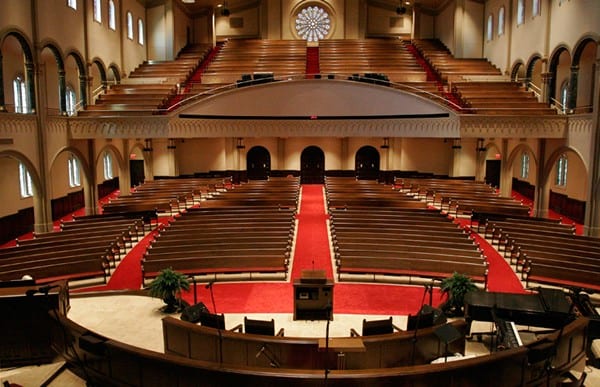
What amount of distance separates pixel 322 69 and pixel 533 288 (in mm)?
18498

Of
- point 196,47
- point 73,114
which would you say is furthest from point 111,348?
point 196,47

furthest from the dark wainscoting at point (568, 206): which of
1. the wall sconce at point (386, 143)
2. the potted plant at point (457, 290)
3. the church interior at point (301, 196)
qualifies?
the potted plant at point (457, 290)

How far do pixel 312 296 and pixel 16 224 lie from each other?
45.7 feet

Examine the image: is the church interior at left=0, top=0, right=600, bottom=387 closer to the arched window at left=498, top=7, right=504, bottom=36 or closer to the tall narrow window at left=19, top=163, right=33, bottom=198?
the tall narrow window at left=19, top=163, right=33, bottom=198

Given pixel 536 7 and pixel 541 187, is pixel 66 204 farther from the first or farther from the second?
pixel 536 7

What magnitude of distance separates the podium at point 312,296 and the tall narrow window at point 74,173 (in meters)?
17.5

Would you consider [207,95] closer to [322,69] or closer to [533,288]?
[322,69]

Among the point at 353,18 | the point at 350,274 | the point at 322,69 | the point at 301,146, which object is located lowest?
the point at 350,274

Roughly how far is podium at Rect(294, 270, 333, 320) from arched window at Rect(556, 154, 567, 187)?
16997 millimetres

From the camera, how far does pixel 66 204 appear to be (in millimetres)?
20969

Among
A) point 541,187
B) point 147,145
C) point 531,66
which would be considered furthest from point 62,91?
point 531,66

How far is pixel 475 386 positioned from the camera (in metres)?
5.07

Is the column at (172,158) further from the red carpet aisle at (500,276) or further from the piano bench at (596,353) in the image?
the piano bench at (596,353)

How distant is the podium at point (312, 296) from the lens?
8.36 meters
